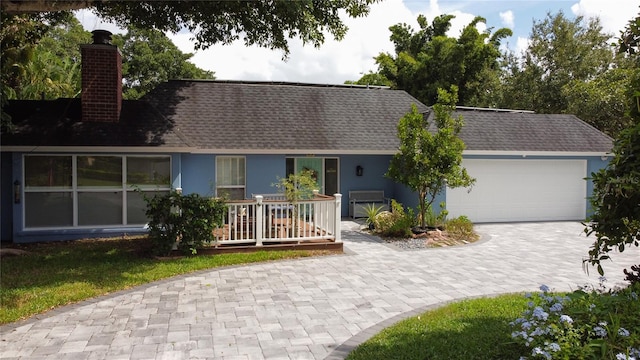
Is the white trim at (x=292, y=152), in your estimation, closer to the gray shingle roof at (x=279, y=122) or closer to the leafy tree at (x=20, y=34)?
the gray shingle roof at (x=279, y=122)

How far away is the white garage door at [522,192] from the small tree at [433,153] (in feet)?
11.8

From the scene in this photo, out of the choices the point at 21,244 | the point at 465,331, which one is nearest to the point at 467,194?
the point at 465,331

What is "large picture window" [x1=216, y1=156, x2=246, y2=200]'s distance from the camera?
15.5 metres

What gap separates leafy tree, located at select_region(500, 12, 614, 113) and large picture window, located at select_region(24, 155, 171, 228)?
2476cm

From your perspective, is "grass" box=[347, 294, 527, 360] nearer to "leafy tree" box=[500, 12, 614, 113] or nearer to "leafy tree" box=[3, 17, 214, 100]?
"leafy tree" box=[500, 12, 614, 113]

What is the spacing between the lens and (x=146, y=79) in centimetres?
4047

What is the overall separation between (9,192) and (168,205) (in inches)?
208

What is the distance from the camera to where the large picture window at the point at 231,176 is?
1553 cm

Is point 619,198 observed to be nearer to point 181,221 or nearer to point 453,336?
point 453,336

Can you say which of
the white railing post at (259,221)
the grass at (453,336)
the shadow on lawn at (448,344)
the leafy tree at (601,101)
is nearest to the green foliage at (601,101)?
the leafy tree at (601,101)

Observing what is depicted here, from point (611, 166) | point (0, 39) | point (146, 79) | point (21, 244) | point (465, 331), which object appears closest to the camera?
point (611, 166)

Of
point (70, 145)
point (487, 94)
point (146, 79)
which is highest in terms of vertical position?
point (146, 79)

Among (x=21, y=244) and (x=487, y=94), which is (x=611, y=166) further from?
(x=487, y=94)

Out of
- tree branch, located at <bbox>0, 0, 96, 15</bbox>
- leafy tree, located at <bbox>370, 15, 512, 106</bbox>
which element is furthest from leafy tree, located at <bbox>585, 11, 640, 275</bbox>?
leafy tree, located at <bbox>370, 15, 512, 106</bbox>
